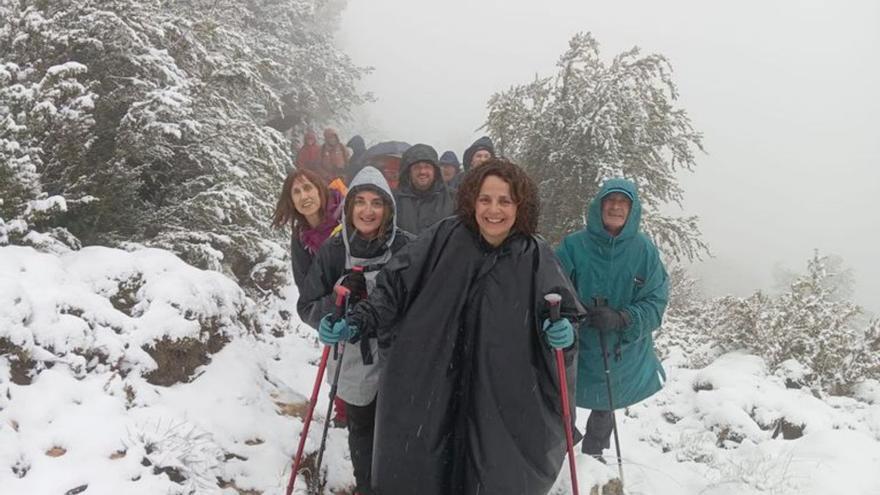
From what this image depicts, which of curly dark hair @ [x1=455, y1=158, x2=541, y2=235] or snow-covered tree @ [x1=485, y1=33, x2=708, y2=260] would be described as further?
snow-covered tree @ [x1=485, y1=33, x2=708, y2=260]

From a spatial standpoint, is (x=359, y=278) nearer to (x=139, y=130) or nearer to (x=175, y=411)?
(x=175, y=411)

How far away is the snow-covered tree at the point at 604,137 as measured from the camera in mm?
9469

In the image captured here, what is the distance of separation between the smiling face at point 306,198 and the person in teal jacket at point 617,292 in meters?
1.77

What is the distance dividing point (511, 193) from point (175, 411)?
8.01 ft

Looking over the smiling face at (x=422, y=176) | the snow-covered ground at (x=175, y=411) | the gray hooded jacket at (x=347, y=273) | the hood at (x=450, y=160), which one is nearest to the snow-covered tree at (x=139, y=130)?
the snow-covered ground at (x=175, y=411)

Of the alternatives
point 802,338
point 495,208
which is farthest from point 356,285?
point 802,338

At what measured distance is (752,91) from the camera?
393 feet

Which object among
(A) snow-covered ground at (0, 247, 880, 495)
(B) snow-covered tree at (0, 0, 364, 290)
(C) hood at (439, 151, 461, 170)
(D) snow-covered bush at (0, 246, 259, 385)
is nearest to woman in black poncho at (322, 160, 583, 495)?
(A) snow-covered ground at (0, 247, 880, 495)

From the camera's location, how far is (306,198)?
3688 millimetres

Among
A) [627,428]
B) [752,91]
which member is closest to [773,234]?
[752,91]

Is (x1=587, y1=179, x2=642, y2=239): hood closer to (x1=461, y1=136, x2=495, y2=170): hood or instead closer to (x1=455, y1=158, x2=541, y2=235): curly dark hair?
(x1=455, y1=158, x2=541, y2=235): curly dark hair

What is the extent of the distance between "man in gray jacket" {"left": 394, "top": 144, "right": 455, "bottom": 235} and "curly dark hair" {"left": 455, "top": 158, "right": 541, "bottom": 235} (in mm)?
2250

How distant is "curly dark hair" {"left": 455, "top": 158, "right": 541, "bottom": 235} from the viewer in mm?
2602

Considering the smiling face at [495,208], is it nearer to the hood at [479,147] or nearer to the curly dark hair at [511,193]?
the curly dark hair at [511,193]
